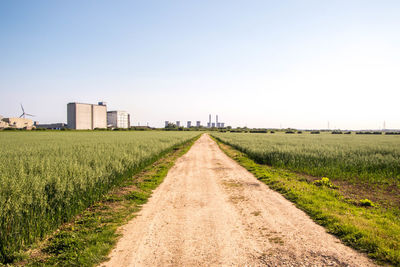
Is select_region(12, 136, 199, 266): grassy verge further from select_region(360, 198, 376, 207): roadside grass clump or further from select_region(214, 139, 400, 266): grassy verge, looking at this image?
select_region(360, 198, 376, 207): roadside grass clump

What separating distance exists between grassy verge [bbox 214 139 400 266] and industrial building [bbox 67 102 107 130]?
551 ft

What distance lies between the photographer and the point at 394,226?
18.9 ft

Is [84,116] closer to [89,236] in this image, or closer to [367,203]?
[89,236]

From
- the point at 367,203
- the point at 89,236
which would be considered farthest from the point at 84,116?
the point at 367,203

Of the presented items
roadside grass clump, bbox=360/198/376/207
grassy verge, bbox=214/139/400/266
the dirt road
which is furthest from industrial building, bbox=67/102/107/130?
roadside grass clump, bbox=360/198/376/207

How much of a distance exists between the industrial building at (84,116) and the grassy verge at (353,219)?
168 metres

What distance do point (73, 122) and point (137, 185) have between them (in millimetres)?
165262

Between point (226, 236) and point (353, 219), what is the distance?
410 centimetres

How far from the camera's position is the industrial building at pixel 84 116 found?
14775 centimetres

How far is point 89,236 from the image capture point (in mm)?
5117

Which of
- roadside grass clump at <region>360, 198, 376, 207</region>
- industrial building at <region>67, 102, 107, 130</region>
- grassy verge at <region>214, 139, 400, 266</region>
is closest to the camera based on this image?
grassy verge at <region>214, 139, 400, 266</region>

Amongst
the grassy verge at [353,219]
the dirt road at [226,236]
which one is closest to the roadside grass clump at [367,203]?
the grassy verge at [353,219]

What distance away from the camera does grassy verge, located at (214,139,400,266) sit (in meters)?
4.62

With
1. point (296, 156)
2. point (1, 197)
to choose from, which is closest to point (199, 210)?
→ point (1, 197)
